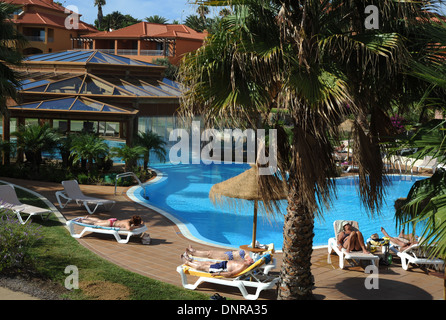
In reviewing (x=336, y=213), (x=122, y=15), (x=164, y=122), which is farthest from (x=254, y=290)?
(x=122, y=15)

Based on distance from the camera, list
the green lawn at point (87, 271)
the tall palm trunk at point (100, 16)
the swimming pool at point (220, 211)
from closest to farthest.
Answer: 1. the green lawn at point (87, 271)
2. the swimming pool at point (220, 211)
3. the tall palm trunk at point (100, 16)

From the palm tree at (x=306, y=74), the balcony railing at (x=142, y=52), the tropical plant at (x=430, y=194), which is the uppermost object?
the balcony railing at (x=142, y=52)

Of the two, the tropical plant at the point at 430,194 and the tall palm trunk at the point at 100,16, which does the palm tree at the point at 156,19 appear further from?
the tropical plant at the point at 430,194

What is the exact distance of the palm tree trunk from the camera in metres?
7.36

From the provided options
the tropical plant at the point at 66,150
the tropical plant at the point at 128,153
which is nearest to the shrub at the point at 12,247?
the tropical plant at the point at 128,153

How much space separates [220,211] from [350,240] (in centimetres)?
735

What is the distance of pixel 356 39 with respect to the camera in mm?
6508

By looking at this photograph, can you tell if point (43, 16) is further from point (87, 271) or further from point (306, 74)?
point (306, 74)

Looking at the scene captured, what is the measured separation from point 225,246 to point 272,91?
225 inches

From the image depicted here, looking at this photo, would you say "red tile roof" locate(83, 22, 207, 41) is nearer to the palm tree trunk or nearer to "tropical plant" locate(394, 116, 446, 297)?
the palm tree trunk

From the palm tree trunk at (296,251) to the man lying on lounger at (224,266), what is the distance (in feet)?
4.44

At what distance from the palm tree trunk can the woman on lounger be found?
3.02 m

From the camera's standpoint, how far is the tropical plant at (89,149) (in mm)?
19016
